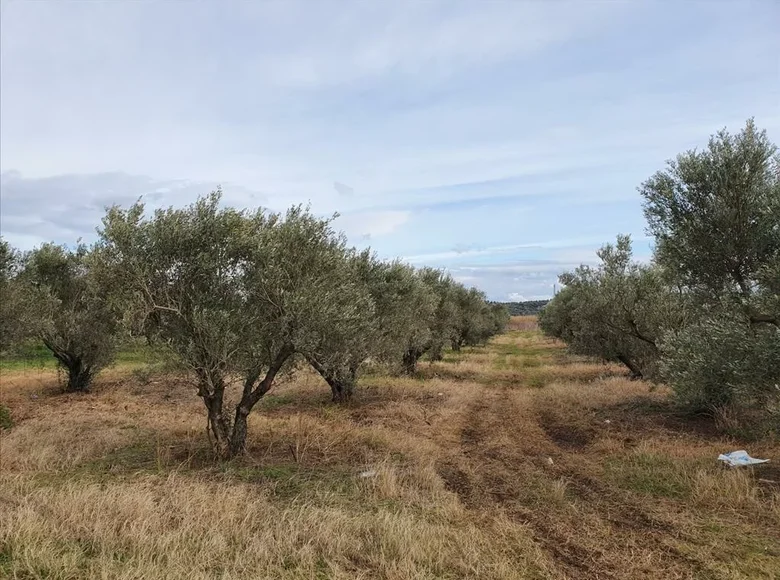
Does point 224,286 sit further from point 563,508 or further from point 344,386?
point 344,386

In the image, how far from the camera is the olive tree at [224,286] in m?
11.4

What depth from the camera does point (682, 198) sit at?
1315 cm

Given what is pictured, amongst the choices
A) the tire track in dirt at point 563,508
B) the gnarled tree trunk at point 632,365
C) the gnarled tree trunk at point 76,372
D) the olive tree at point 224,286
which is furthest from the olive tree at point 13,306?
the gnarled tree trunk at point 632,365

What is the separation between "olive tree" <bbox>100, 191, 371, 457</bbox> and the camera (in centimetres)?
1138

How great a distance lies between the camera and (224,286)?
12.1 meters

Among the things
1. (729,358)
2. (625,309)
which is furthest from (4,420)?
(625,309)

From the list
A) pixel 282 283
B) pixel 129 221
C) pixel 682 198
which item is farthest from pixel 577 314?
Answer: pixel 129 221

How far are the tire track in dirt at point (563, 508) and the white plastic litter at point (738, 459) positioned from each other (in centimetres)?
320

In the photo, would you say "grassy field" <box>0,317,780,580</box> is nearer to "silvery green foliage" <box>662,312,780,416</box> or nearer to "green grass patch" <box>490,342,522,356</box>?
"silvery green foliage" <box>662,312,780,416</box>

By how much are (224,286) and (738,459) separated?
41.1 ft

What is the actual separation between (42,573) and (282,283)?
676cm

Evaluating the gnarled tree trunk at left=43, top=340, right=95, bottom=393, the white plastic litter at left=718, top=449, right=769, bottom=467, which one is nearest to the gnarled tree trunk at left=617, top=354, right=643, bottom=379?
the white plastic litter at left=718, top=449, right=769, bottom=467

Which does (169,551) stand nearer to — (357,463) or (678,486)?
(357,463)

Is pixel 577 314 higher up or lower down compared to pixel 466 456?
higher up
